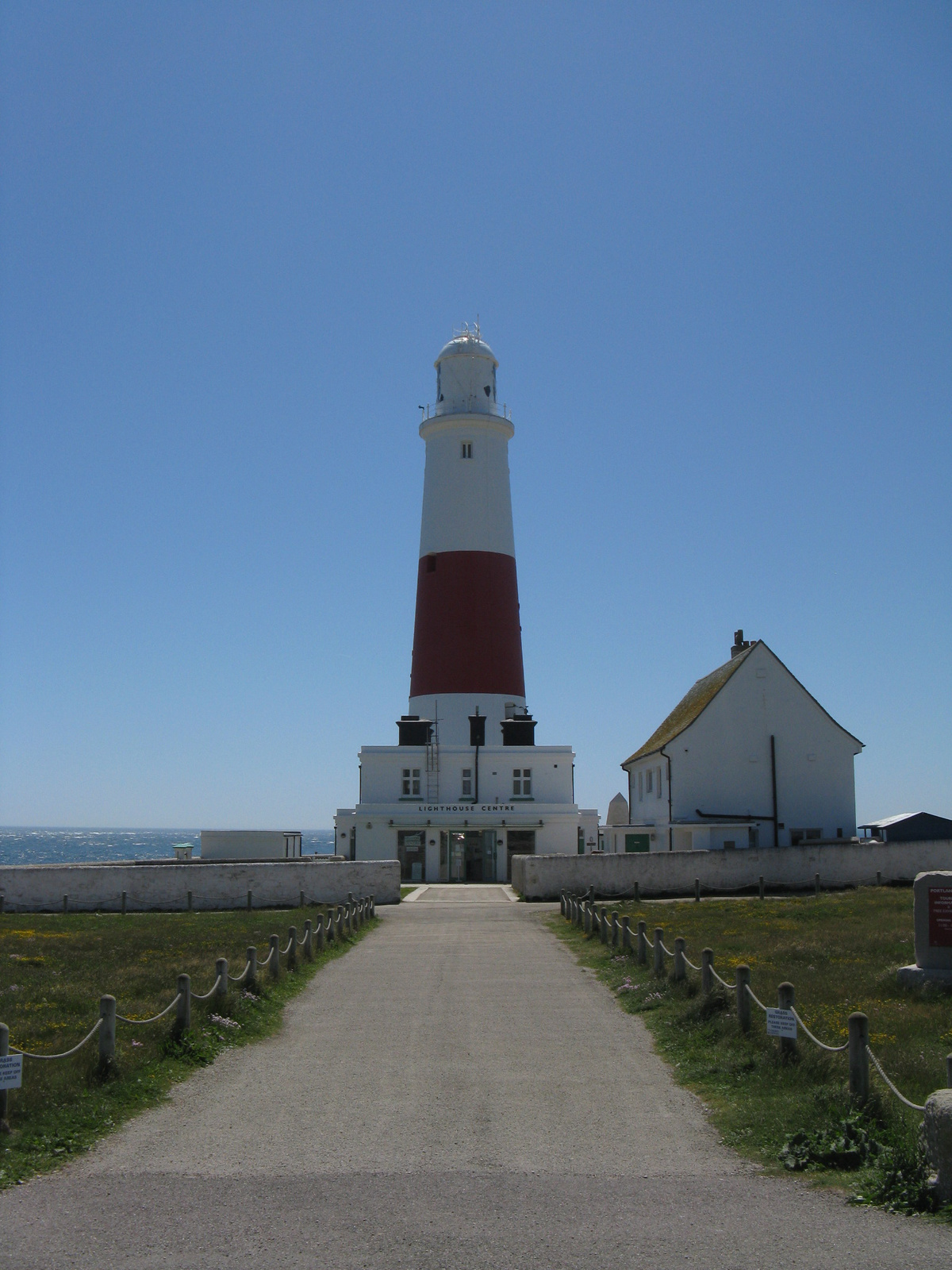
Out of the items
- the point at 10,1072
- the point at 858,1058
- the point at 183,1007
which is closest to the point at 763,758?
the point at 183,1007

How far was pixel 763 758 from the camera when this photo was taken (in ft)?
139

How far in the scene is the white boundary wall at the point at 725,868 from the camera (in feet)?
109

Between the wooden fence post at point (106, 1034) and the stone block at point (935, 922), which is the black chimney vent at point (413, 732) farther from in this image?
the wooden fence post at point (106, 1034)

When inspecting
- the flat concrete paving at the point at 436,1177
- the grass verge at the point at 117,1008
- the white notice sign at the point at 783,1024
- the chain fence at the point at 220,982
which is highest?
the white notice sign at the point at 783,1024

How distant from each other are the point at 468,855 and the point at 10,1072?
35117mm

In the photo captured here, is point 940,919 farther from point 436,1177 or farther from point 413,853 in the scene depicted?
point 413,853

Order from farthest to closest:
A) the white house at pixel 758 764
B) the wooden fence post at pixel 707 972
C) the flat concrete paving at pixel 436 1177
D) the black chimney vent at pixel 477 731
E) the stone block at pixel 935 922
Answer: the black chimney vent at pixel 477 731 → the white house at pixel 758 764 → the stone block at pixel 935 922 → the wooden fence post at pixel 707 972 → the flat concrete paving at pixel 436 1177

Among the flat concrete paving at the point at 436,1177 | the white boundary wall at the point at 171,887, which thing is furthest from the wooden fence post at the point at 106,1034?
the white boundary wall at the point at 171,887

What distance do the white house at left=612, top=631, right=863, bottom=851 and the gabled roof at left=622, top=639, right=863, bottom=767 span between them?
89 mm

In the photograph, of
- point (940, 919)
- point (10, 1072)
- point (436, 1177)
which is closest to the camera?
point (436, 1177)

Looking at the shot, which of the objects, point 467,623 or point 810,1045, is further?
point 467,623

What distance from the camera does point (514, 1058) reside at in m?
12.2

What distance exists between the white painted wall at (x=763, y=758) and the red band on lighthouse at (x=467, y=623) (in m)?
7.84

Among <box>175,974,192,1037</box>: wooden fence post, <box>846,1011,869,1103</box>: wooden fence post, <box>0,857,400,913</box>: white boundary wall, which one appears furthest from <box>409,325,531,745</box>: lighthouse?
<box>846,1011,869,1103</box>: wooden fence post
